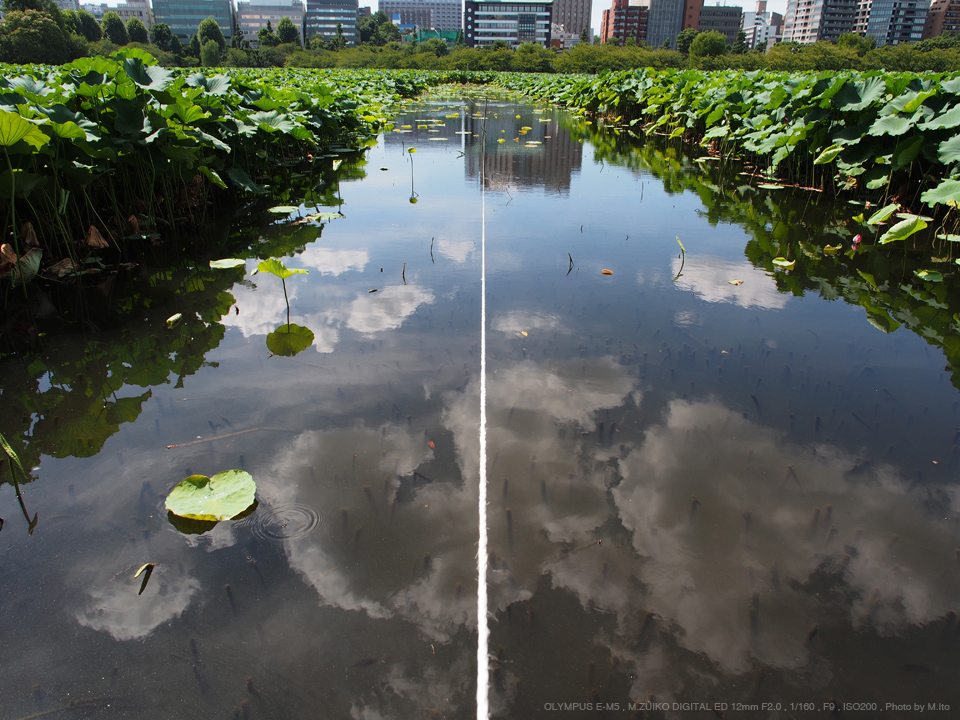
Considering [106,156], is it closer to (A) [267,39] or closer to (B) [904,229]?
(B) [904,229]

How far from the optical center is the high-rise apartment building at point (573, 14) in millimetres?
133875

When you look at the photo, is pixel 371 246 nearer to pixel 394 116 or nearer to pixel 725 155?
pixel 725 155

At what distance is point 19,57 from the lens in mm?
38594

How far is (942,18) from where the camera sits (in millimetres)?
94938

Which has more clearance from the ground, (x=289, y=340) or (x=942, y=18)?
(x=942, y=18)

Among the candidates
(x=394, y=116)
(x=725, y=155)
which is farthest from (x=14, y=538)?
(x=394, y=116)

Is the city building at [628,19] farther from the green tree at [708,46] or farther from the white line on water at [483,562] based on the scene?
the white line on water at [483,562]

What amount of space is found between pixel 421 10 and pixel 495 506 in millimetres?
181453

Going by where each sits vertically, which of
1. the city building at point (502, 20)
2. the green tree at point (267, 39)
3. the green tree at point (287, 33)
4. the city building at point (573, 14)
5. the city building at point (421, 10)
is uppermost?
the city building at point (421, 10)

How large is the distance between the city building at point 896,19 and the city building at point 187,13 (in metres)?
108

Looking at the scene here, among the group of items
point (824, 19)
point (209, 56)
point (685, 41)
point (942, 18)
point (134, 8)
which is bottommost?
point (209, 56)

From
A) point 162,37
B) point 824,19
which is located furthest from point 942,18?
point 162,37

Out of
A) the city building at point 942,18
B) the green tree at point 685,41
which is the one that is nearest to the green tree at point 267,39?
the green tree at point 685,41

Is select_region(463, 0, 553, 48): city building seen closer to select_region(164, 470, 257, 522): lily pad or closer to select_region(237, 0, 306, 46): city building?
select_region(237, 0, 306, 46): city building
